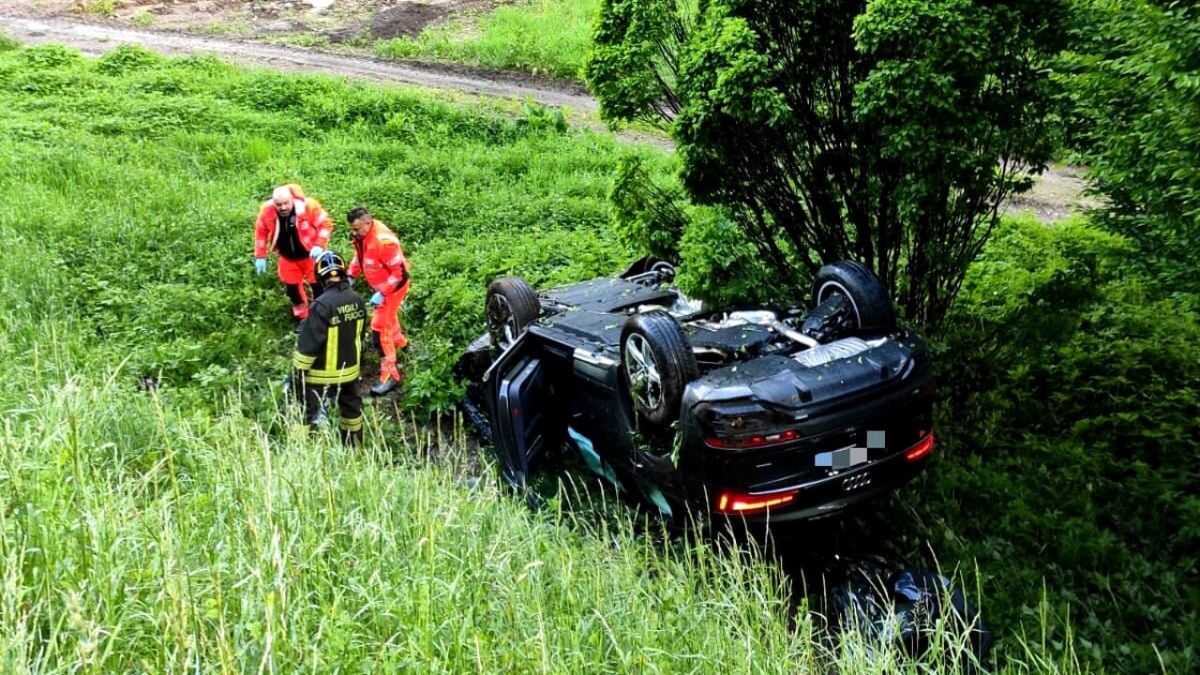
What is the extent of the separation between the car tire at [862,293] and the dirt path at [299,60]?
1284cm

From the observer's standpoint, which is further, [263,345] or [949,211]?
[263,345]

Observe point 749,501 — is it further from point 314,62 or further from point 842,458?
point 314,62

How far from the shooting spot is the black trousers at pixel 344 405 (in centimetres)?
680

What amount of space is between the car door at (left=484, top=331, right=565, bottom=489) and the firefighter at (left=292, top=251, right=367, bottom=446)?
1.36 meters

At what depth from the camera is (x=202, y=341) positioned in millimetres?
8000

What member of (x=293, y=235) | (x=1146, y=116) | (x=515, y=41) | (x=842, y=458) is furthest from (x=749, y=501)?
(x=515, y=41)

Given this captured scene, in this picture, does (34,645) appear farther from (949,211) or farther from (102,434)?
(949,211)

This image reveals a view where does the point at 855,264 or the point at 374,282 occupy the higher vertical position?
the point at 855,264

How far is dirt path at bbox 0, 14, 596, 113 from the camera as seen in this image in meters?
18.5

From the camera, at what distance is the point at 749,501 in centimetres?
416

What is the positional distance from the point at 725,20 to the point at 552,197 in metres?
6.21

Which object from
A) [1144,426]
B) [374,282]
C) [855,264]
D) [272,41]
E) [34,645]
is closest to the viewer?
[34,645]

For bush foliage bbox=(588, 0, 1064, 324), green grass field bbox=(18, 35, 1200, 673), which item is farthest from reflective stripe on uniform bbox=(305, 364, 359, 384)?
bush foliage bbox=(588, 0, 1064, 324)

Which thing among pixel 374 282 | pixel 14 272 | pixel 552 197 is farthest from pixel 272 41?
pixel 374 282
